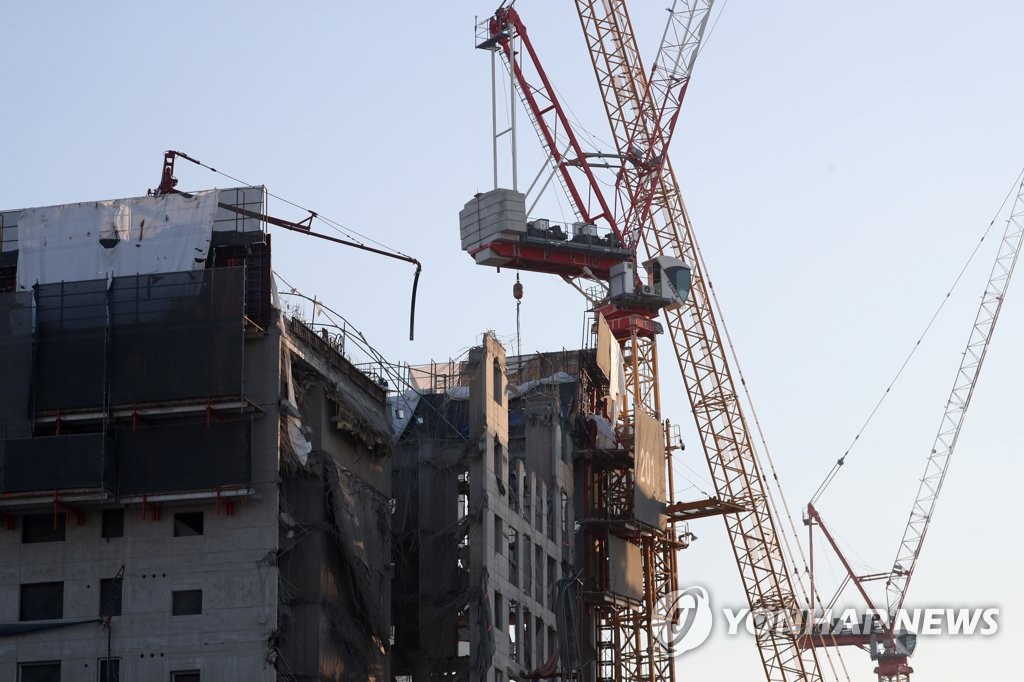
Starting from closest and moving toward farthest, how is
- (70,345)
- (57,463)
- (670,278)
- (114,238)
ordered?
1. (57,463)
2. (70,345)
3. (114,238)
4. (670,278)

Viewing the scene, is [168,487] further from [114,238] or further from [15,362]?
[114,238]

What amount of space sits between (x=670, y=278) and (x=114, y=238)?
207 feet

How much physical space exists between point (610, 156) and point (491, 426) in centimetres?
5177

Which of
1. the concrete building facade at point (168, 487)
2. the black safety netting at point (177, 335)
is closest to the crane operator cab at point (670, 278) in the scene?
the concrete building facade at point (168, 487)

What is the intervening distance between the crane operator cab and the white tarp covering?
5859 centimetres

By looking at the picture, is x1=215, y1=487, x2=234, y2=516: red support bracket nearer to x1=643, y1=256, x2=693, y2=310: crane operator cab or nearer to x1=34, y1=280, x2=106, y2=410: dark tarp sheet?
x1=34, y1=280, x2=106, y2=410: dark tarp sheet

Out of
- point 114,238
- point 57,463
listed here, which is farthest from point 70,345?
point 114,238

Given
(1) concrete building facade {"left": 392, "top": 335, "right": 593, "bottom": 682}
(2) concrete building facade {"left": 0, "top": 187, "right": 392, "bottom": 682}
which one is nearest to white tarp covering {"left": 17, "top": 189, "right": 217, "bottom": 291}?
(2) concrete building facade {"left": 0, "top": 187, "right": 392, "bottom": 682}

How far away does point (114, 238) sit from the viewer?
102 metres

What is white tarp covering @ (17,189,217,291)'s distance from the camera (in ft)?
332

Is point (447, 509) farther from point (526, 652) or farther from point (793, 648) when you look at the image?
point (793, 648)

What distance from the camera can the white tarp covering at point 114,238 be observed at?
3984 inches

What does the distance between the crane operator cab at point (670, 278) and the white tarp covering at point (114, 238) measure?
5859cm

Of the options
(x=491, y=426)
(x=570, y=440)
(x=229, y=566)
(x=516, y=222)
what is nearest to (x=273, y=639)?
(x=229, y=566)
